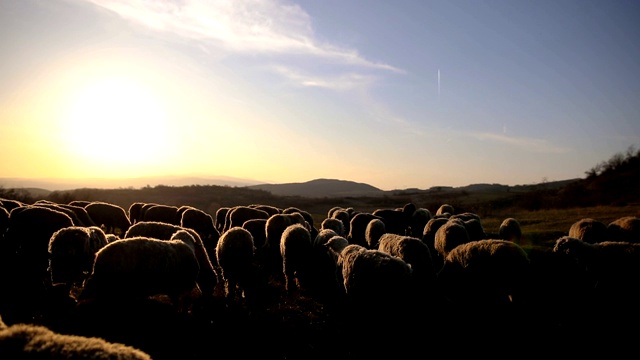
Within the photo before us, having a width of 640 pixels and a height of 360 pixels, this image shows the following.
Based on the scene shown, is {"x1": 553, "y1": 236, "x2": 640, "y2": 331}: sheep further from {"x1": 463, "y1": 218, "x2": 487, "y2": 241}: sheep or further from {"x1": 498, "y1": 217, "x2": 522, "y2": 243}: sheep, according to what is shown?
{"x1": 498, "y1": 217, "x2": 522, "y2": 243}: sheep

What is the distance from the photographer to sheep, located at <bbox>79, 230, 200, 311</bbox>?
721 cm

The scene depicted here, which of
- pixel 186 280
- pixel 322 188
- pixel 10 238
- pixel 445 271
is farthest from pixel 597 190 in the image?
pixel 322 188

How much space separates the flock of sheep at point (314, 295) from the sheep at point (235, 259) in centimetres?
3

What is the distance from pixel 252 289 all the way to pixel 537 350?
23.1ft

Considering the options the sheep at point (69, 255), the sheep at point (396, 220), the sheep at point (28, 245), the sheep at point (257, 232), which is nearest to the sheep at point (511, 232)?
the sheep at point (396, 220)

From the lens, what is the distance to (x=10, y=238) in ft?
35.0

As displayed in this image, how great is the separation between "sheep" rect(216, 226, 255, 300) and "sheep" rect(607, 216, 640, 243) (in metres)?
12.5

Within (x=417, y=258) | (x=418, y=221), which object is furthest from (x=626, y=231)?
(x=417, y=258)

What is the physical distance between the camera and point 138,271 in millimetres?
7398

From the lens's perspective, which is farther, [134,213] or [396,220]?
[134,213]

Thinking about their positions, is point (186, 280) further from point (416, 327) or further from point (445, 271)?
point (445, 271)

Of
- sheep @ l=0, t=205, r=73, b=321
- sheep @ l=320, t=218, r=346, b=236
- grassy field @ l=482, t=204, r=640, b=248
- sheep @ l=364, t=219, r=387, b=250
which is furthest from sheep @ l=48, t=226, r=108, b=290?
grassy field @ l=482, t=204, r=640, b=248

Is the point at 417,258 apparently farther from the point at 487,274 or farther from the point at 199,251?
the point at 199,251

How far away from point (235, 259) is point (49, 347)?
28.6 feet
